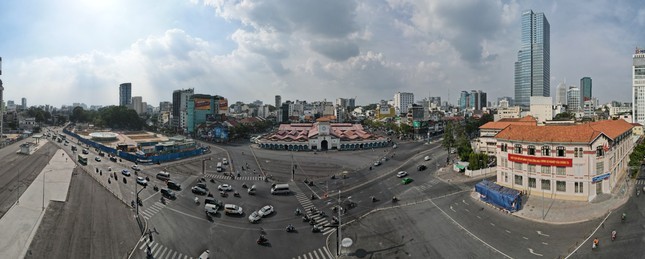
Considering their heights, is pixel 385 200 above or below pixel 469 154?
below

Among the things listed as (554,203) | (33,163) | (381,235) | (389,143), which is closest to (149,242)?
(381,235)

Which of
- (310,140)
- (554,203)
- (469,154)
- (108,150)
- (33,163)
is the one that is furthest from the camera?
(310,140)

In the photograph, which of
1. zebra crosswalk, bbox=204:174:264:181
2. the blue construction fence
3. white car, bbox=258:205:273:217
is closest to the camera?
white car, bbox=258:205:273:217

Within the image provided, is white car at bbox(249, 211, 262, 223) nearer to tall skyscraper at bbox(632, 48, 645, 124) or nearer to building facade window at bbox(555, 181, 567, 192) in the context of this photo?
building facade window at bbox(555, 181, 567, 192)

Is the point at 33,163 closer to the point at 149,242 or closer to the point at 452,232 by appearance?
the point at 149,242

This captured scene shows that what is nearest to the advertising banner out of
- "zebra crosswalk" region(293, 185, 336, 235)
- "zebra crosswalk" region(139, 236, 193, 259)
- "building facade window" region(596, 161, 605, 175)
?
"zebra crosswalk" region(293, 185, 336, 235)

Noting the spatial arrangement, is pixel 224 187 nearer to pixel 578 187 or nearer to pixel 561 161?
pixel 561 161

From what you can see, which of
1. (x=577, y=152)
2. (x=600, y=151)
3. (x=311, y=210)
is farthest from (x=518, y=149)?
(x=311, y=210)
